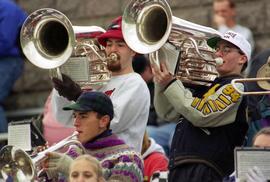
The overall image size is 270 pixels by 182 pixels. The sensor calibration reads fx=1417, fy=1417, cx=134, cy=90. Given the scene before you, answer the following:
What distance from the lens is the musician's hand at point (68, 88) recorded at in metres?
9.70

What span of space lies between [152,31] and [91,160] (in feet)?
4.38

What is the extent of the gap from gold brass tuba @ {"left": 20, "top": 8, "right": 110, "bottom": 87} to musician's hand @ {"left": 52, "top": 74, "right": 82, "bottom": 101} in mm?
78

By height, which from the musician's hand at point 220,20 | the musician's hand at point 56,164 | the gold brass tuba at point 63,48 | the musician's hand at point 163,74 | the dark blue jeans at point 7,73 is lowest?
the musician's hand at point 56,164

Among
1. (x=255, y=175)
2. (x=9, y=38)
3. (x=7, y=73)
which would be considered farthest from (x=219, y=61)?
(x=7, y=73)

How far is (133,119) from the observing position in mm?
9680

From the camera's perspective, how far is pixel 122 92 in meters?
9.75

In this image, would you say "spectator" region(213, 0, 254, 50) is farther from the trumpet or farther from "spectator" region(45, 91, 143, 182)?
"spectator" region(45, 91, 143, 182)

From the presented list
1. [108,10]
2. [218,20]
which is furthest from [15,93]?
[218,20]

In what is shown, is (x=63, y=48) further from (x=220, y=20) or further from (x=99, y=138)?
(x=220, y=20)

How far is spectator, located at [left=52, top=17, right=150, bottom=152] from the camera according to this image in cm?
965

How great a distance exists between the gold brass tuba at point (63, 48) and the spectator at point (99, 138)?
2.10 feet

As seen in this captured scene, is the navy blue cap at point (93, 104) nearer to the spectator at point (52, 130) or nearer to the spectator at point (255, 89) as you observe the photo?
the spectator at point (255, 89)

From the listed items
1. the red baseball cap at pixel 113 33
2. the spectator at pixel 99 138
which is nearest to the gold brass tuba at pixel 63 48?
the red baseball cap at pixel 113 33

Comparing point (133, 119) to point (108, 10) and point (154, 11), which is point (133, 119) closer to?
point (154, 11)
